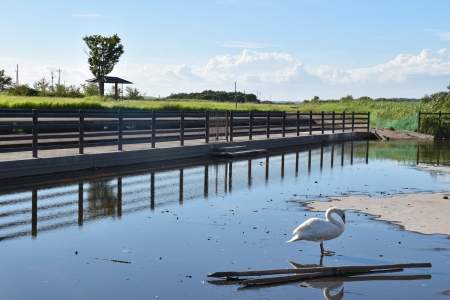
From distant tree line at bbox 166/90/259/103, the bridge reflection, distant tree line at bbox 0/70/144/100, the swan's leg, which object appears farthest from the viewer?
distant tree line at bbox 166/90/259/103

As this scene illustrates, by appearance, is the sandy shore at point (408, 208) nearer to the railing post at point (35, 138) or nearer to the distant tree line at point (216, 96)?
the railing post at point (35, 138)

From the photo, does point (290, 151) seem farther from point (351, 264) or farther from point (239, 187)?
point (351, 264)

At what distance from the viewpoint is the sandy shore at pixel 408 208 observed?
11.7 meters

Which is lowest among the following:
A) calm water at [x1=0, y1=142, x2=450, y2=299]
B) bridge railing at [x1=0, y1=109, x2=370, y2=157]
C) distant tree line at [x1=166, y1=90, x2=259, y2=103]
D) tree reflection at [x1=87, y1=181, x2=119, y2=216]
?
calm water at [x1=0, y1=142, x2=450, y2=299]

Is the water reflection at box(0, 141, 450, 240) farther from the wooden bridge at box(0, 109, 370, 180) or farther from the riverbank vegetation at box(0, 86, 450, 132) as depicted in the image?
the riverbank vegetation at box(0, 86, 450, 132)

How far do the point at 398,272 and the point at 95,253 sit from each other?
381 cm

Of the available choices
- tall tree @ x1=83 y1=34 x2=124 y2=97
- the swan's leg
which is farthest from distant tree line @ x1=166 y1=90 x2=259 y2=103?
the swan's leg

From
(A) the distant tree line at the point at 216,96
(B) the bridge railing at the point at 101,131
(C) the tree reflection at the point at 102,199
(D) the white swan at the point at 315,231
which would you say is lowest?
(C) the tree reflection at the point at 102,199

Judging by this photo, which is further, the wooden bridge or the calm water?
the wooden bridge

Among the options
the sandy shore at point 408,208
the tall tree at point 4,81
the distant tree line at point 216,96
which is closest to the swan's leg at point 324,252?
the sandy shore at point 408,208

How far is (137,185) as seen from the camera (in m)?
16.3

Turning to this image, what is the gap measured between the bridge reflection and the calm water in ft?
0.08

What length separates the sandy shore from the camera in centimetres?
1173

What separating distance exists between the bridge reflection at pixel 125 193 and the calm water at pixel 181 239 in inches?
0.9
